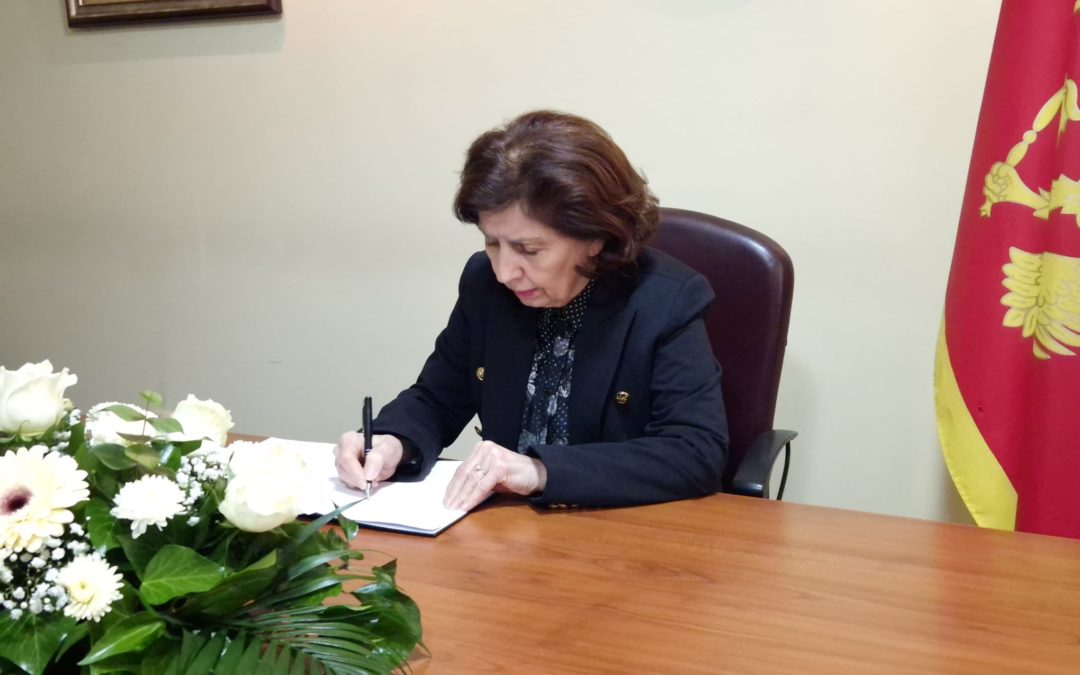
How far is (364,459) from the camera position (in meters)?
1.42

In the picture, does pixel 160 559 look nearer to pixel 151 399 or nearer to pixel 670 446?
pixel 151 399

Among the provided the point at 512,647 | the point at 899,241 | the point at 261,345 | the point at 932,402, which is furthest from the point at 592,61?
the point at 512,647

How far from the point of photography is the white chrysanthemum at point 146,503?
2.30 ft

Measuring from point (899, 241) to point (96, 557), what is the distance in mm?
1868

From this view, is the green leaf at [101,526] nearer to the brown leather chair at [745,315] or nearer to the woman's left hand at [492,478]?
the woman's left hand at [492,478]

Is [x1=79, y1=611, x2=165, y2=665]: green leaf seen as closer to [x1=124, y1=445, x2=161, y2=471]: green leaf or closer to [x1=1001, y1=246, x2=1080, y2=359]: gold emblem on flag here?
[x1=124, y1=445, x2=161, y2=471]: green leaf

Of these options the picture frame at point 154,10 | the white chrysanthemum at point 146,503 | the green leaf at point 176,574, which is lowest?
the green leaf at point 176,574

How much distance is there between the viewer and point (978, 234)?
5.79 ft

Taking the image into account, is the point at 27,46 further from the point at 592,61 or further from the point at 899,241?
the point at 899,241

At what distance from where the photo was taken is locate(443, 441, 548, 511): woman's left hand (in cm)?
129

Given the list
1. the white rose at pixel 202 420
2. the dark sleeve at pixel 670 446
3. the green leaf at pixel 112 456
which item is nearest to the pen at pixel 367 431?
the dark sleeve at pixel 670 446

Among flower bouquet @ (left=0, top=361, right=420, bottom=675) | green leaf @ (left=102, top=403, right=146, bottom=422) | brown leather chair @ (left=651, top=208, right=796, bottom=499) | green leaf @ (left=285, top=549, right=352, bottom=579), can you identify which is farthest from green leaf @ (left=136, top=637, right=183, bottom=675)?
brown leather chair @ (left=651, top=208, right=796, bottom=499)

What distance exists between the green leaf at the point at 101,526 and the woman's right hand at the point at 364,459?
2.07ft

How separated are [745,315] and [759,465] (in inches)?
12.2
